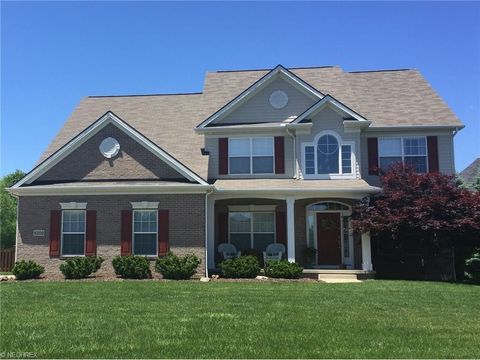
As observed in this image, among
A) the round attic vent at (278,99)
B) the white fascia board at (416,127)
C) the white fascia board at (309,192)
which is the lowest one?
the white fascia board at (309,192)

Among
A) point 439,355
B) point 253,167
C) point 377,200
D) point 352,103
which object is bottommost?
point 439,355

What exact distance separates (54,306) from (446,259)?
629 inches

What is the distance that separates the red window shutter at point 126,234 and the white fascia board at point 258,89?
491cm

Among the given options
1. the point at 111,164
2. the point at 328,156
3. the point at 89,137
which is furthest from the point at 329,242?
the point at 89,137

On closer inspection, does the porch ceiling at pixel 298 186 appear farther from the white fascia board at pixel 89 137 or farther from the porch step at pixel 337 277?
the porch step at pixel 337 277

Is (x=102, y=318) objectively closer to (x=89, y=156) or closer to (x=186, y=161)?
(x=89, y=156)

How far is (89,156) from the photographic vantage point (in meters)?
20.0

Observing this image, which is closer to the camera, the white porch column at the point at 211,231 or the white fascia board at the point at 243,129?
the white porch column at the point at 211,231

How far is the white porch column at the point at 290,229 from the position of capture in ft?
63.6

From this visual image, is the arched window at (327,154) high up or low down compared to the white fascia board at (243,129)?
down

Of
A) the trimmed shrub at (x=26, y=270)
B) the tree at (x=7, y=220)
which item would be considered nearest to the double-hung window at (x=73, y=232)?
the trimmed shrub at (x=26, y=270)

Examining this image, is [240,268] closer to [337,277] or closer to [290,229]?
[290,229]

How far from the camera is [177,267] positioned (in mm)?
17828

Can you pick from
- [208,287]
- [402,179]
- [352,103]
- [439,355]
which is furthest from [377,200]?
[439,355]
